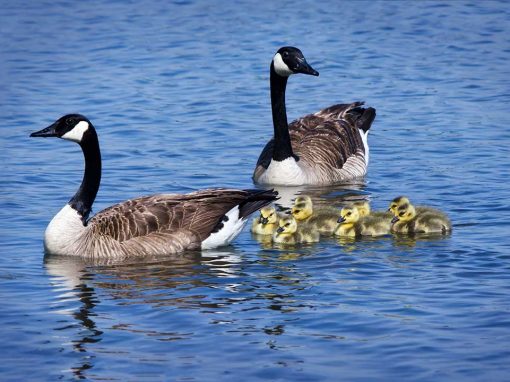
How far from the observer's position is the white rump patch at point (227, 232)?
1341cm

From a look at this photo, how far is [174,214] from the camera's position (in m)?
13.3

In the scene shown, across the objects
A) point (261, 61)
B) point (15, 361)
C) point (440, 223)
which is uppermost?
point (261, 61)

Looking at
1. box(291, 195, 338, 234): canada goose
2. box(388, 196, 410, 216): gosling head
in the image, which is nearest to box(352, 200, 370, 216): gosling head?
box(291, 195, 338, 234): canada goose

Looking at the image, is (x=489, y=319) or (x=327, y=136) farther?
(x=327, y=136)

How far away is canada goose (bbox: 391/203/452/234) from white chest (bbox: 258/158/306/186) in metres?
3.34

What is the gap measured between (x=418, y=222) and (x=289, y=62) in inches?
160

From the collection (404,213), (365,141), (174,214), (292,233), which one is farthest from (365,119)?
(174,214)

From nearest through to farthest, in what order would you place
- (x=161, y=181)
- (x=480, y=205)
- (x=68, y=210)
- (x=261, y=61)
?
(x=68, y=210)
(x=480, y=205)
(x=161, y=181)
(x=261, y=61)

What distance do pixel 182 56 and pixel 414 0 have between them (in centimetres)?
→ 673

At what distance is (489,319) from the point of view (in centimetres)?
1091

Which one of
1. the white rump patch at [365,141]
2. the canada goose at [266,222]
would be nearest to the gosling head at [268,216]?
the canada goose at [266,222]

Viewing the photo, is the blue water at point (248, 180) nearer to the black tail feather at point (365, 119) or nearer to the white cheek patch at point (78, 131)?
the black tail feather at point (365, 119)

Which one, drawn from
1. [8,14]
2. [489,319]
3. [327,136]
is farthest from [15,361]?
[8,14]

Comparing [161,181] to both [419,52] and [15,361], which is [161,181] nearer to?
[15,361]
